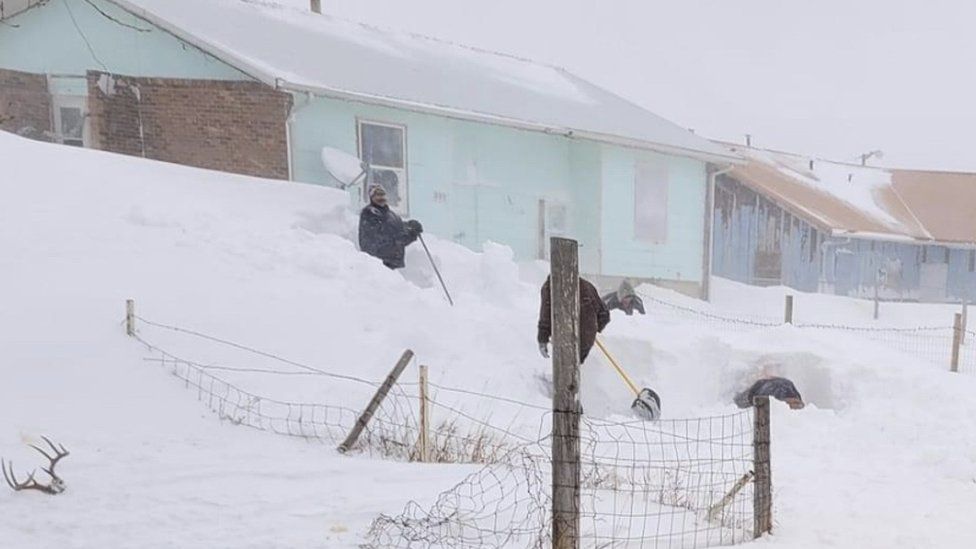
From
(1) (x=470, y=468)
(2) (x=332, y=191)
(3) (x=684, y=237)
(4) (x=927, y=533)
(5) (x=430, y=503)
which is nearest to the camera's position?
(5) (x=430, y=503)

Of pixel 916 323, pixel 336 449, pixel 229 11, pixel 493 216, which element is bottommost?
pixel 916 323

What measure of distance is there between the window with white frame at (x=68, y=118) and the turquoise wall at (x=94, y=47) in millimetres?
428

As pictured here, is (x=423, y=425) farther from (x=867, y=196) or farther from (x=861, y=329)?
(x=867, y=196)

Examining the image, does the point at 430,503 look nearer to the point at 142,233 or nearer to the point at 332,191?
the point at 142,233

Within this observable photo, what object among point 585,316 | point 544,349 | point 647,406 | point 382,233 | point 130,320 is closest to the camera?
point 130,320

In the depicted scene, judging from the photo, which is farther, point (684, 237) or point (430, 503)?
point (684, 237)

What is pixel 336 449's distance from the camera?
4824mm

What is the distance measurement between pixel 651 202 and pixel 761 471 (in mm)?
11904

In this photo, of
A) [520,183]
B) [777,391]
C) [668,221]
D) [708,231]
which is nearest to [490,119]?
[520,183]

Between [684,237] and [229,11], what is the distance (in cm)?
1063

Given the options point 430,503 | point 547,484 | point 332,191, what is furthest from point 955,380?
point 332,191

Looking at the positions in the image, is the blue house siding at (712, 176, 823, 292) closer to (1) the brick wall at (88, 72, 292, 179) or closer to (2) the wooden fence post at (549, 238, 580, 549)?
(1) the brick wall at (88, 72, 292, 179)

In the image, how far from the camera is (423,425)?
4824mm

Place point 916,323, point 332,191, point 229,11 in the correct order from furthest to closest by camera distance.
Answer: point 916,323, point 229,11, point 332,191
